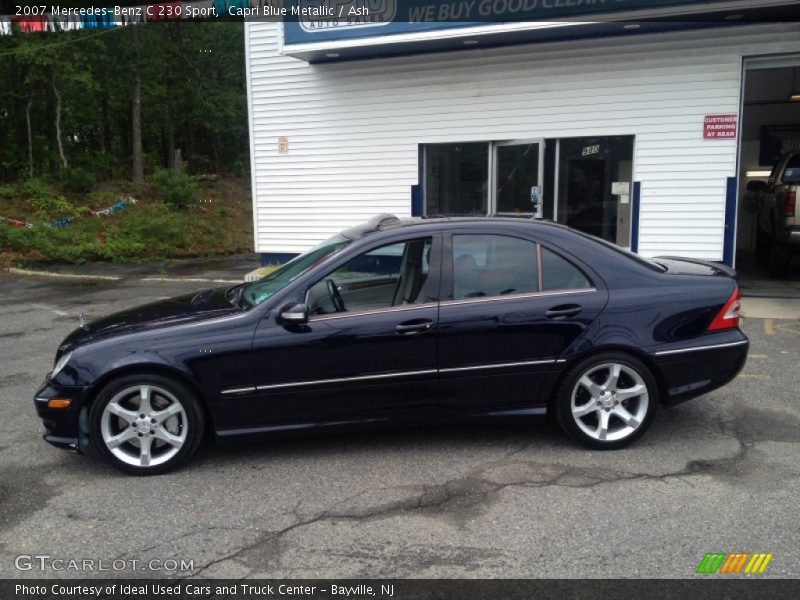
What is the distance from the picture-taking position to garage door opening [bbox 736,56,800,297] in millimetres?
10336

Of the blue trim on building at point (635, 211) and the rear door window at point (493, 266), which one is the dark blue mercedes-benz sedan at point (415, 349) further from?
the blue trim on building at point (635, 211)

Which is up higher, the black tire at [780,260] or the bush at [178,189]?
the bush at [178,189]

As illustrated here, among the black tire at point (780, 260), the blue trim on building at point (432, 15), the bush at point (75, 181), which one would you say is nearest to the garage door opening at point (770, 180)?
the black tire at point (780, 260)

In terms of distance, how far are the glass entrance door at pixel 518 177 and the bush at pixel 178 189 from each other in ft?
52.8

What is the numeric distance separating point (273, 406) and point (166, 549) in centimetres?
112

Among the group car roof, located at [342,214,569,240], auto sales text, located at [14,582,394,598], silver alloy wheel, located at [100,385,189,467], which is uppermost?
car roof, located at [342,214,569,240]

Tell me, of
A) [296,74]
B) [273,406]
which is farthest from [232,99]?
[273,406]

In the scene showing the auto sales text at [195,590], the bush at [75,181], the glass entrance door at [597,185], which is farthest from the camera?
the bush at [75,181]

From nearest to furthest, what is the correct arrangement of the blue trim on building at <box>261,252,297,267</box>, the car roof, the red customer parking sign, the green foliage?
1. the car roof
2. the red customer parking sign
3. the blue trim on building at <box>261,252,297,267</box>
4. the green foliage

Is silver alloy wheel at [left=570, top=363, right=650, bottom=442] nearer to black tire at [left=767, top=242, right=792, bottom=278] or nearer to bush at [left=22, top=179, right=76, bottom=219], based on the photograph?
black tire at [left=767, top=242, right=792, bottom=278]

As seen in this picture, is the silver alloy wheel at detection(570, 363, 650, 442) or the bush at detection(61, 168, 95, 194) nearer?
the silver alloy wheel at detection(570, 363, 650, 442)

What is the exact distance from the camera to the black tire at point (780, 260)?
36.2 feet

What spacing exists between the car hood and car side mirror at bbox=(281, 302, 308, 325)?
0.40 m

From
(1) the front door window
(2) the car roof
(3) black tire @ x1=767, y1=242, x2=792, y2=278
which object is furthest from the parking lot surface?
(3) black tire @ x1=767, y1=242, x2=792, y2=278
